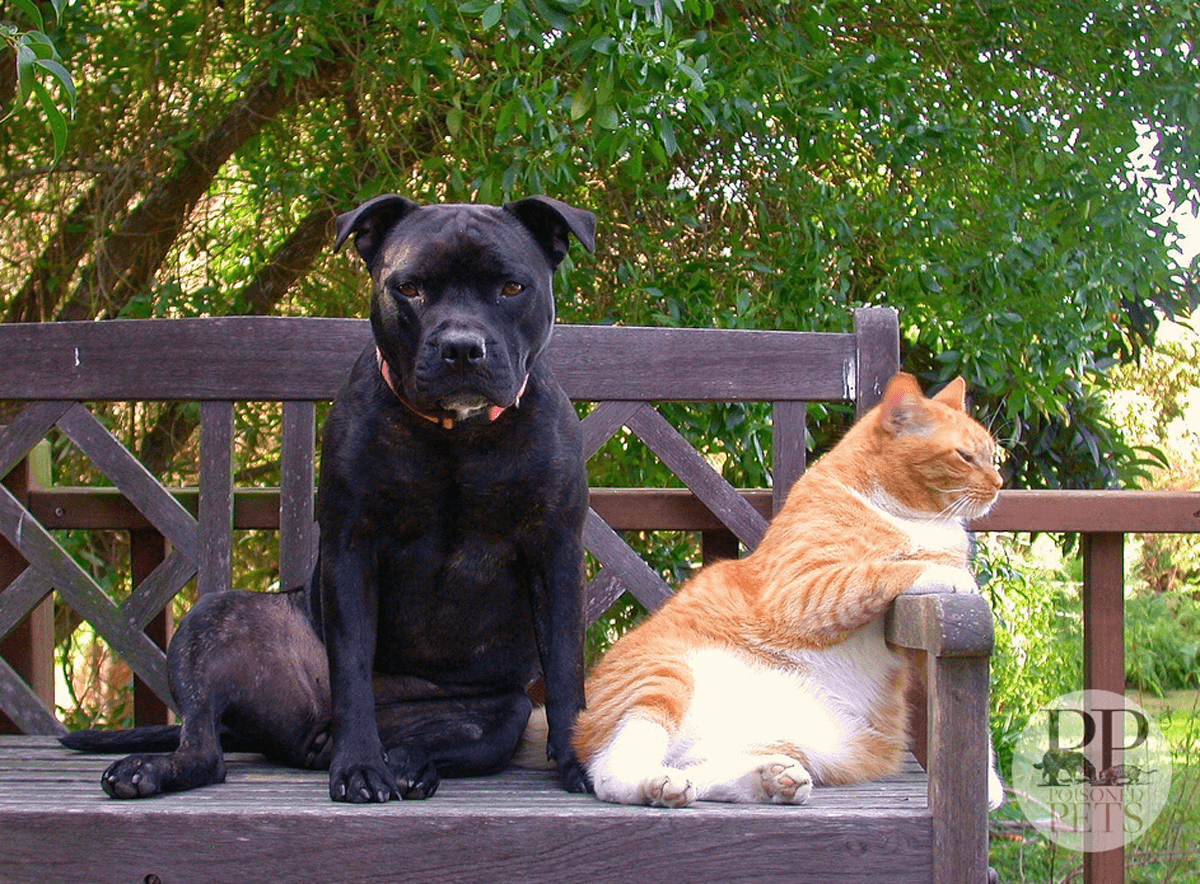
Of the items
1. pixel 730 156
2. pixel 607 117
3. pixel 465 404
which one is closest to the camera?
pixel 465 404

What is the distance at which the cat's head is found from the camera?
96.3 inches

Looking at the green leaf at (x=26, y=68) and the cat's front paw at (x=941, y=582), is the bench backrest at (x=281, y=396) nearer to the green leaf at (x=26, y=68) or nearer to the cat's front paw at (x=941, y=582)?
the cat's front paw at (x=941, y=582)

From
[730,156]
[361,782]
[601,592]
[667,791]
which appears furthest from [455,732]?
[730,156]

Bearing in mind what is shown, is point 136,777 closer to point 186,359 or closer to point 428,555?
point 428,555

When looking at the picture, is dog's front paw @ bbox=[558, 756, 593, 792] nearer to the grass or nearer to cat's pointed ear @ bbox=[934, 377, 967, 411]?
cat's pointed ear @ bbox=[934, 377, 967, 411]

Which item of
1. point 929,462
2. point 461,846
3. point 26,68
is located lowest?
point 461,846

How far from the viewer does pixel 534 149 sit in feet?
9.64

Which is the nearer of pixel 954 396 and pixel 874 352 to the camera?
pixel 954 396

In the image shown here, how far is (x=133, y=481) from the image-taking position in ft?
9.34

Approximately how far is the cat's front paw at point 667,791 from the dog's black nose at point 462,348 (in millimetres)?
721

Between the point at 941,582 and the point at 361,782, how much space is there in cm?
100

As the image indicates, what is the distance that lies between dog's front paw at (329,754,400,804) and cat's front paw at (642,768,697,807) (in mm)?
412

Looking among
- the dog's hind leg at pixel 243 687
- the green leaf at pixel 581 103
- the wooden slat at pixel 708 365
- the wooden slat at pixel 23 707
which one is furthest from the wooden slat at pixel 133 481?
the green leaf at pixel 581 103

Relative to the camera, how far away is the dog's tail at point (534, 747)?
228 centimetres
